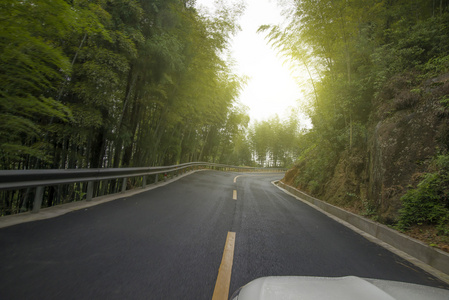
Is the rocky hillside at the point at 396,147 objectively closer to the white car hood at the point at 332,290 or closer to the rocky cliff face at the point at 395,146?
the rocky cliff face at the point at 395,146

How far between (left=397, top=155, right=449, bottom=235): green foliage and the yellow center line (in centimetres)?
344

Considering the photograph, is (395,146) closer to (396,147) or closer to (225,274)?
(396,147)

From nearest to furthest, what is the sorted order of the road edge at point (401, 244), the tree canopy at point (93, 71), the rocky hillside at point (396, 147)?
the road edge at point (401, 244) → the tree canopy at point (93, 71) → the rocky hillside at point (396, 147)

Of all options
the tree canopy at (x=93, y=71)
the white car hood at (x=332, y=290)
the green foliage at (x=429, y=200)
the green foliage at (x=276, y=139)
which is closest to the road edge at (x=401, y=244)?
the green foliage at (x=429, y=200)

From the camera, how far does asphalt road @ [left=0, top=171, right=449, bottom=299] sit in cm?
180

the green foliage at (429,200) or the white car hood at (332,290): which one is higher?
the green foliage at (429,200)

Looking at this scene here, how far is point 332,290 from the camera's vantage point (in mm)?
1106

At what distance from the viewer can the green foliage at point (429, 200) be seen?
3.84 metres

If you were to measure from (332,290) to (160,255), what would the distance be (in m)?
1.91

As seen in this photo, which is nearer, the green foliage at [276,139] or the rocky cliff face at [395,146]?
the rocky cliff face at [395,146]

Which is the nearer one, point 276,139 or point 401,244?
point 401,244

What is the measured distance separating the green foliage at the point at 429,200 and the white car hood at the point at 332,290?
12.1 ft

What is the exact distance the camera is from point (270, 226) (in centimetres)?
411

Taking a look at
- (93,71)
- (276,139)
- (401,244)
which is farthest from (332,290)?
(276,139)
